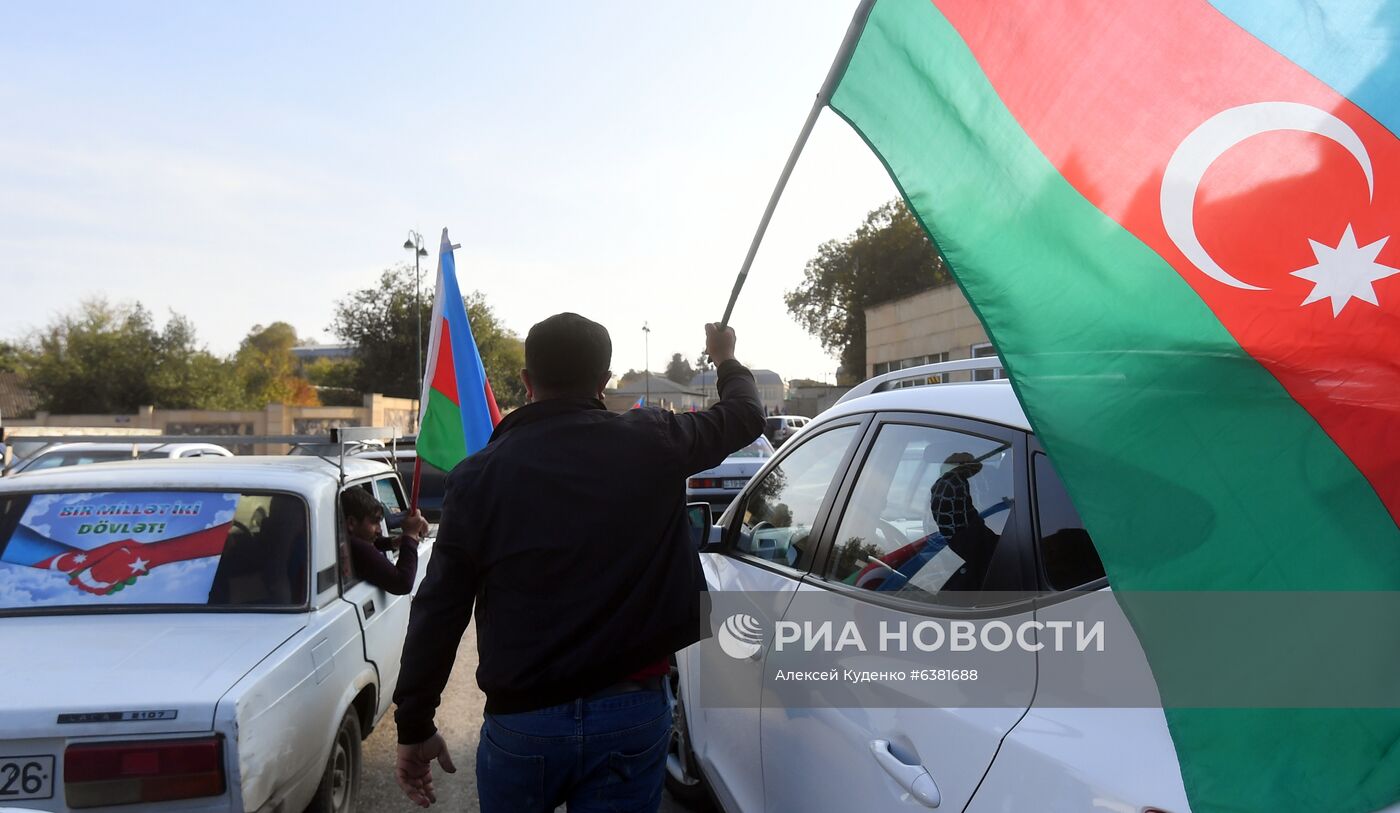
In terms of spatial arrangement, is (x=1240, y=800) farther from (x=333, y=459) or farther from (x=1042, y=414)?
(x=333, y=459)

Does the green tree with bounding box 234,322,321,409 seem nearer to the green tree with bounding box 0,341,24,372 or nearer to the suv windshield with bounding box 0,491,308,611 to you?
the green tree with bounding box 0,341,24,372

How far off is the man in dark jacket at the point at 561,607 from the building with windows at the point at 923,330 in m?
24.0

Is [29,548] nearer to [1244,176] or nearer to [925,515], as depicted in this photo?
[925,515]

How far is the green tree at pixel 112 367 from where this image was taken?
42281 mm

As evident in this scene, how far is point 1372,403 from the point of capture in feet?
4.53

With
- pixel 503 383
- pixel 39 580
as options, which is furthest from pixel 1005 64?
pixel 503 383

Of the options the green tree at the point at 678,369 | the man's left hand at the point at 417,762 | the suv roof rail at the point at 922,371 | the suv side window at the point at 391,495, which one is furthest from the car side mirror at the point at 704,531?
the green tree at the point at 678,369

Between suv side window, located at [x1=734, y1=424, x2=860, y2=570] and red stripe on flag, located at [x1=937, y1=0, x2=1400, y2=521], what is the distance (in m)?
1.31

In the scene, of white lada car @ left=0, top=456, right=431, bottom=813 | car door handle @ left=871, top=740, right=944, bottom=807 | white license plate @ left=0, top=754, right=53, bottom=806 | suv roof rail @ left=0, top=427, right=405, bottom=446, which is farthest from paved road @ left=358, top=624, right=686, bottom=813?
car door handle @ left=871, top=740, right=944, bottom=807

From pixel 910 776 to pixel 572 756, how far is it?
2.73 ft

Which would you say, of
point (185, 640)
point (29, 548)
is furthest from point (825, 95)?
point (29, 548)

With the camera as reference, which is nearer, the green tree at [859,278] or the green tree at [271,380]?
the green tree at [859,278]

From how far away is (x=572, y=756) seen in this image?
2.21m

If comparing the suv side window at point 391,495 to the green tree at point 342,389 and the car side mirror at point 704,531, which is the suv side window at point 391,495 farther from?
the green tree at point 342,389
